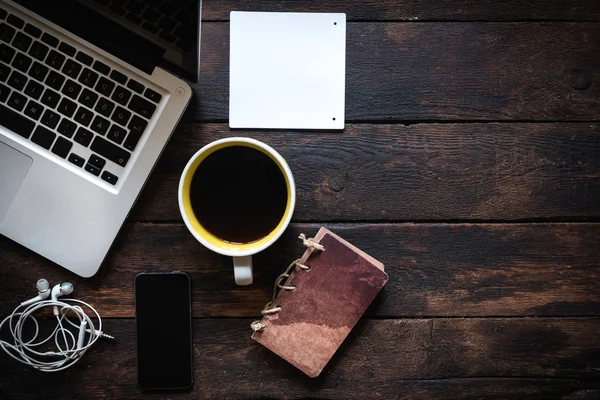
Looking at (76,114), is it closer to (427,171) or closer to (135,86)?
(135,86)

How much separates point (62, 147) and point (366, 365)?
0.51m

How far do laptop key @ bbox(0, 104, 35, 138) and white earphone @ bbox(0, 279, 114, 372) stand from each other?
0.20m

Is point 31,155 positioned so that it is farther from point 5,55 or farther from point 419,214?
point 419,214

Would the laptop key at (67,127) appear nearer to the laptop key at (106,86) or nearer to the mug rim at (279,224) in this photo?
the laptop key at (106,86)

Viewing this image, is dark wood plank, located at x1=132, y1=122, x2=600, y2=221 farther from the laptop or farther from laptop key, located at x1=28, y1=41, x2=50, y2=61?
laptop key, located at x1=28, y1=41, x2=50, y2=61

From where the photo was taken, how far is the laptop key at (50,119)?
0.78m

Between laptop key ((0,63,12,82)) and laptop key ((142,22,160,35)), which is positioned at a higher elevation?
laptop key ((142,22,160,35))

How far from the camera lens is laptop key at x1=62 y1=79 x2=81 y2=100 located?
0.78 meters


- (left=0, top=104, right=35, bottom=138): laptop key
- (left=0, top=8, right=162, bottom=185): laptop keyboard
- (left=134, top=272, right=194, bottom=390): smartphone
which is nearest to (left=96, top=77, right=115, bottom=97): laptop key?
(left=0, top=8, right=162, bottom=185): laptop keyboard

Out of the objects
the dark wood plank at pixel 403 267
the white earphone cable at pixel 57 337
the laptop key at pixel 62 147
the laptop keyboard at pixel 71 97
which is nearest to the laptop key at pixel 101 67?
the laptop keyboard at pixel 71 97

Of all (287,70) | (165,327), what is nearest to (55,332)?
(165,327)

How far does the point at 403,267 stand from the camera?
0.84 metres

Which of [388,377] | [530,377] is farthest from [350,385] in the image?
[530,377]

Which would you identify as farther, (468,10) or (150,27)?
(468,10)
